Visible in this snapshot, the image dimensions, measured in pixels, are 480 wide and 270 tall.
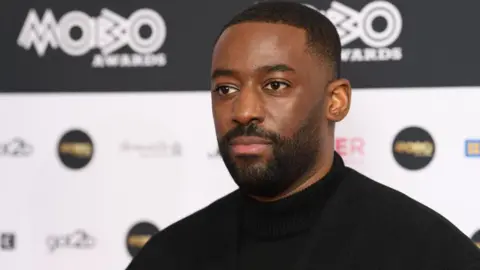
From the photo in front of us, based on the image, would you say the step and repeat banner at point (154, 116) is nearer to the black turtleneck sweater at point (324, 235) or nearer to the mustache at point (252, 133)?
the black turtleneck sweater at point (324, 235)

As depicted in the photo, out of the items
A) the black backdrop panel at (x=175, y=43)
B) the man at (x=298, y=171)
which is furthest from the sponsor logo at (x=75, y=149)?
the man at (x=298, y=171)

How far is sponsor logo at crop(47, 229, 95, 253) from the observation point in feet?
6.15

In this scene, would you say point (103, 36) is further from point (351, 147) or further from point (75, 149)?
point (351, 147)

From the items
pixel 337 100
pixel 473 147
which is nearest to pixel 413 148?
pixel 473 147

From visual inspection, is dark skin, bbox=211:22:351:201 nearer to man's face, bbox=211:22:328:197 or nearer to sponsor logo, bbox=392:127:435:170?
man's face, bbox=211:22:328:197

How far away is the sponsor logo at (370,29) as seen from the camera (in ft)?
5.54

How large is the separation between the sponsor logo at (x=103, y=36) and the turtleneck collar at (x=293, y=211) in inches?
26.4

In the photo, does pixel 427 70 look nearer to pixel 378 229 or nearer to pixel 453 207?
pixel 453 207

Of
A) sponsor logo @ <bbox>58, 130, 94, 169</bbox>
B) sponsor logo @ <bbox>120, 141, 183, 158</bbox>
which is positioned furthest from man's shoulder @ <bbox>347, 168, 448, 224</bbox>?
sponsor logo @ <bbox>58, 130, 94, 169</bbox>

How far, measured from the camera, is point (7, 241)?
1.94 metres

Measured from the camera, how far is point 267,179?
1.19 meters

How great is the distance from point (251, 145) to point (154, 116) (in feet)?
2.27

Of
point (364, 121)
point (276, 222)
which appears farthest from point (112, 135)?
point (276, 222)

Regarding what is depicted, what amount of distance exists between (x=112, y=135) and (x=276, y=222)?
71 cm
